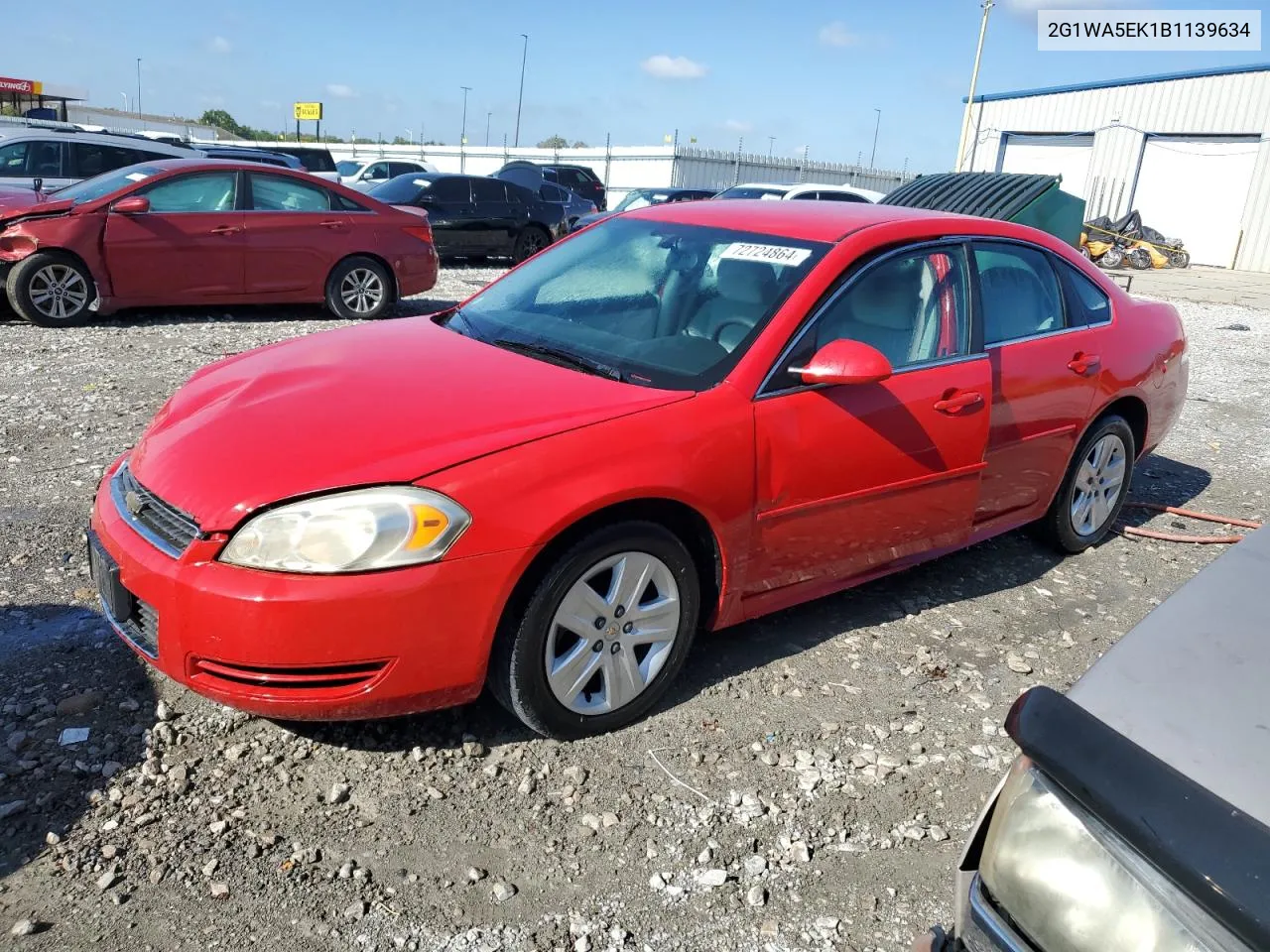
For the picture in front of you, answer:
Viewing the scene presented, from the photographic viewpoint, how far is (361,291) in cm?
996

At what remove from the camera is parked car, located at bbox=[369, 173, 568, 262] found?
A: 1481 centimetres

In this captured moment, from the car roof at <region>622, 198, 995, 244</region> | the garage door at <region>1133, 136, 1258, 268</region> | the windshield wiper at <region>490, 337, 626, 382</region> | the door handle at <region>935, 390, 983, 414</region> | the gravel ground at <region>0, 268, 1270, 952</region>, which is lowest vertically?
the gravel ground at <region>0, 268, 1270, 952</region>

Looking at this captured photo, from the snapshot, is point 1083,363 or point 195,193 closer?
point 1083,363

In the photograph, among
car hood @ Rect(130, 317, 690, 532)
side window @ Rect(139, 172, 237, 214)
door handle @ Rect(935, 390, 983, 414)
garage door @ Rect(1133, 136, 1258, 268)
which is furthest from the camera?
garage door @ Rect(1133, 136, 1258, 268)

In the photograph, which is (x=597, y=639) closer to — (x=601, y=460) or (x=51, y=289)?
(x=601, y=460)

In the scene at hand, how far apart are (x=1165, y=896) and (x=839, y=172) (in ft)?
128

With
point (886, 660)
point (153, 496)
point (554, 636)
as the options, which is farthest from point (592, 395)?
point (886, 660)

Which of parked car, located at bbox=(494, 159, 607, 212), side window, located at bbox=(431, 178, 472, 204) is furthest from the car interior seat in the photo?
parked car, located at bbox=(494, 159, 607, 212)

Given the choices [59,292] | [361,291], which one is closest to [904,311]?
[361,291]

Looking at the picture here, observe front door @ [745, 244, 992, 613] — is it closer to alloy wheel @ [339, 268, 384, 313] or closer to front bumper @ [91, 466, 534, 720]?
front bumper @ [91, 466, 534, 720]

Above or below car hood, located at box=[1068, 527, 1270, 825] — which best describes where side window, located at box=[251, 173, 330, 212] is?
above

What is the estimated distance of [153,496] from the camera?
2.87 metres

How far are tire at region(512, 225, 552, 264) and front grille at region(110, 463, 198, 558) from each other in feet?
42.8

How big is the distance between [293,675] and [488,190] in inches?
541
